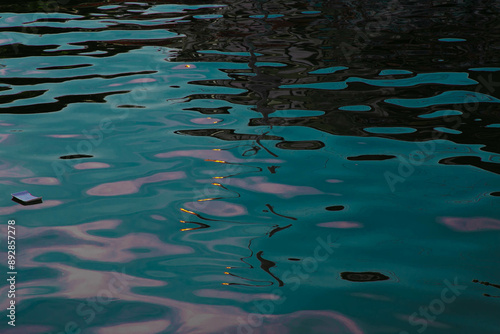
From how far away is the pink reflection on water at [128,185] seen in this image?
3.41 m

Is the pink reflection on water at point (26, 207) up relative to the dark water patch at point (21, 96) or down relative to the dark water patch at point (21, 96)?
down

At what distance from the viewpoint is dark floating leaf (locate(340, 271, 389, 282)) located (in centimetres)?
257

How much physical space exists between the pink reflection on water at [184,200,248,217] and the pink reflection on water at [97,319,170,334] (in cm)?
94

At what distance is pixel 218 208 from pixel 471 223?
1393 mm

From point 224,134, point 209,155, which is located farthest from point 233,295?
point 224,134

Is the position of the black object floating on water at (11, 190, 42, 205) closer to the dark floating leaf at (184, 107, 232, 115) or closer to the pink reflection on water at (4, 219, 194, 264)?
the pink reflection on water at (4, 219, 194, 264)

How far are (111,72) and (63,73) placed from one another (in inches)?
19.6

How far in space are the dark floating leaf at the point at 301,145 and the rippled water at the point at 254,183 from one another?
0.7 inches

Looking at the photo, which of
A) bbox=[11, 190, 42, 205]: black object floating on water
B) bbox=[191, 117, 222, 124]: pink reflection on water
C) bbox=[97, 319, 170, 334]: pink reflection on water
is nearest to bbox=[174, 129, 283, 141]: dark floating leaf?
bbox=[191, 117, 222, 124]: pink reflection on water

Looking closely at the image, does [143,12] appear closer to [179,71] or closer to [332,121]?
[179,71]

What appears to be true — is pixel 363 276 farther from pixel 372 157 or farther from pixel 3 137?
pixel 3 137

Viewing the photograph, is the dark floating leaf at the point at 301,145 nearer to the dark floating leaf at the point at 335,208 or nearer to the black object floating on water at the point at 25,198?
the dark floating leaf at the point at 335,208

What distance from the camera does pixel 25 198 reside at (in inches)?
127

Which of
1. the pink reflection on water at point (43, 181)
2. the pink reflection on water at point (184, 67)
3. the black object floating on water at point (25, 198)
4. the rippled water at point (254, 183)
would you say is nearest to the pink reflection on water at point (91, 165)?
the rippled water at point (254, 183)
